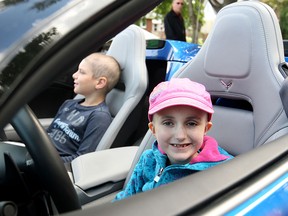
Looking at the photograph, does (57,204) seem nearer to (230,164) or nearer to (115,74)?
(230,164)

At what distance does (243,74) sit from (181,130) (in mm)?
568

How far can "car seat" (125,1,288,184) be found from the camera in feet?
5.90

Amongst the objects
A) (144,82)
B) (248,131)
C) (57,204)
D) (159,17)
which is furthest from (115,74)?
(159,17)

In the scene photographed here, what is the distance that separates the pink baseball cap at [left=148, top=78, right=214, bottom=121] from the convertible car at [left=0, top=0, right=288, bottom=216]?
26 centimetres

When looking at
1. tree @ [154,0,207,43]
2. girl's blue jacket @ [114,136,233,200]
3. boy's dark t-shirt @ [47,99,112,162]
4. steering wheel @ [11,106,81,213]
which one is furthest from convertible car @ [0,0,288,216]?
tree @ [154,0,207,43]

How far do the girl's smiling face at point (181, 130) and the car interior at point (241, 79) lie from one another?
0.36 metres

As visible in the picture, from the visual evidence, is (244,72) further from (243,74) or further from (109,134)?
(109,134)

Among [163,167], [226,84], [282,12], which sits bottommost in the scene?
[282,12]

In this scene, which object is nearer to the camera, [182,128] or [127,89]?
[182,128]

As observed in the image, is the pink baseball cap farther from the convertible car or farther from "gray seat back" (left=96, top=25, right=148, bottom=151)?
"gray seat back" (left=96, top=25, right=148, bottom=151)

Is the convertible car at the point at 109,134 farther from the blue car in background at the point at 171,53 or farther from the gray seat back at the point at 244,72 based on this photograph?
the blue car in background at the point at 171,53

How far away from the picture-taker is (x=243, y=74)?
1914 mm

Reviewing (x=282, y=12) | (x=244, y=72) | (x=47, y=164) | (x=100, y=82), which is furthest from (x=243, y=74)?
(x=282, y=12)

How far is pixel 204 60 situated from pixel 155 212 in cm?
136
